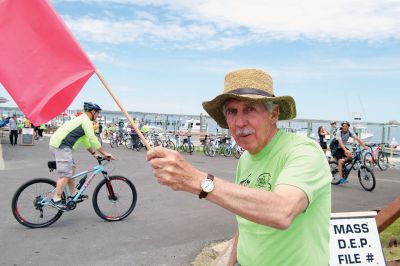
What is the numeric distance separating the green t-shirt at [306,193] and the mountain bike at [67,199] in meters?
5.25

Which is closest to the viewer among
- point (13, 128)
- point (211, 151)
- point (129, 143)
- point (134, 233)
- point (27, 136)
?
point (134, 233)

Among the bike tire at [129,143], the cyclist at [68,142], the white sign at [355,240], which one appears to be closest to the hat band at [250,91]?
the white sign at [355,240]

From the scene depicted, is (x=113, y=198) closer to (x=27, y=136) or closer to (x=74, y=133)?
(x=74, y=133)

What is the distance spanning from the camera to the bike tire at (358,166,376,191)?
38.0ft

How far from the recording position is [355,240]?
11.9ft

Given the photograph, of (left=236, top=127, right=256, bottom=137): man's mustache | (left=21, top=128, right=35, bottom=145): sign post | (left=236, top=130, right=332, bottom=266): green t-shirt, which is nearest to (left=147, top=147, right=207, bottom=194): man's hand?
(left=236, top=130, right=332, bottom=266): green t-shirt

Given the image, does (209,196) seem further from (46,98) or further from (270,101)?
(46,98)

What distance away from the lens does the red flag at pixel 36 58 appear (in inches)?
93.4

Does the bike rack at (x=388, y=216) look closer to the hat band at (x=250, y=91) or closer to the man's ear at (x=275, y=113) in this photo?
the man's ear at (x=275, y=113)

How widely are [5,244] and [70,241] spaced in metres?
0.85

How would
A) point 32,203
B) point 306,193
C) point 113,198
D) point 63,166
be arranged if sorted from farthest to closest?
point 113,198
point 63,166
point 32,203
point 306,193

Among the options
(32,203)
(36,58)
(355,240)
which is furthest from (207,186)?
(32,203)

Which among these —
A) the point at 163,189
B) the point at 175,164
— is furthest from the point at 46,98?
the point at 163,189

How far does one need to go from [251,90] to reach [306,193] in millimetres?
554
